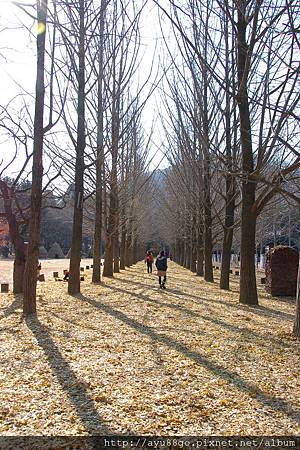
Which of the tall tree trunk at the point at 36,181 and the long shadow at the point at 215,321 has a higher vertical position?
the tall tree trunk at the point at 36,181

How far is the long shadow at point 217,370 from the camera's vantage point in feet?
13.1

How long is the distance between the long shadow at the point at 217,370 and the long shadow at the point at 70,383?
1.55 metres

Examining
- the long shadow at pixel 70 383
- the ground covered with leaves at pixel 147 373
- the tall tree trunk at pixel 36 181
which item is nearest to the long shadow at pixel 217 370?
the ground covered with leaves at pixel 147 373

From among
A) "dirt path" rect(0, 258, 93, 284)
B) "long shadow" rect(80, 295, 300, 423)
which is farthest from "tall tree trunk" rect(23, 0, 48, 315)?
"dirt path" rect(0, 258, 93, 284)

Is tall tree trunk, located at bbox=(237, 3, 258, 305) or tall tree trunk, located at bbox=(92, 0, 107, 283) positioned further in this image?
tall tree trunk, located at bbox=(92, 0, 107, 283)

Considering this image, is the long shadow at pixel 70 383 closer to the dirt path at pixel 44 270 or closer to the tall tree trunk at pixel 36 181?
the tall tree trunk at pixel 36 181

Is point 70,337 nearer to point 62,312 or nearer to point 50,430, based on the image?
point 62,312

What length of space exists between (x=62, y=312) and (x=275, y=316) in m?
4.53

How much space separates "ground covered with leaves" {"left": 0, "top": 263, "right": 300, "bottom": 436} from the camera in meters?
3.58

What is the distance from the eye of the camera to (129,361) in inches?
210

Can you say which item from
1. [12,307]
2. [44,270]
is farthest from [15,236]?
[44,270]

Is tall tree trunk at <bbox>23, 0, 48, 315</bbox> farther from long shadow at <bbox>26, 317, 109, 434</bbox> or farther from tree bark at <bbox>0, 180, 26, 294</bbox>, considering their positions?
tree bark at <bbox>0, 180, 26, 294</bbox>

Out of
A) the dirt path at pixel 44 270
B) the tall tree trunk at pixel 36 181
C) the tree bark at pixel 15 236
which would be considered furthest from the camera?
the dirt path at pixel 44 270

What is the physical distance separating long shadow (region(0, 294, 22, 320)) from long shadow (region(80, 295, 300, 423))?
2153mm
